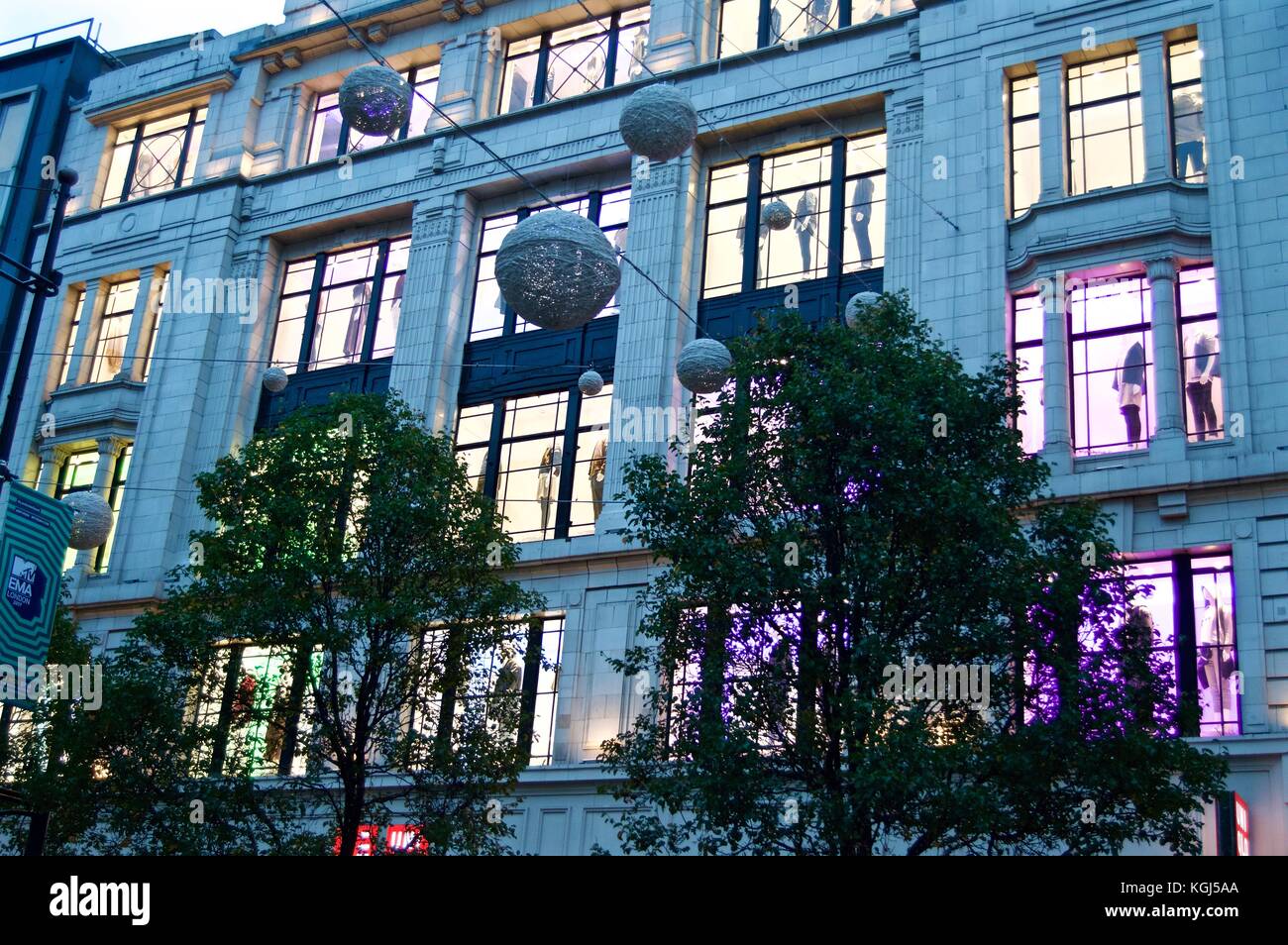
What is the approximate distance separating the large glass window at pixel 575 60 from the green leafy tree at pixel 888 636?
16449 mm

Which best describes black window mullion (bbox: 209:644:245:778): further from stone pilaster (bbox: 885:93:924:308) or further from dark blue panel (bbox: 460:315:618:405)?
stone pilaster (bbox: 885:93:924:308)

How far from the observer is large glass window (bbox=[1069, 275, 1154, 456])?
24.8m

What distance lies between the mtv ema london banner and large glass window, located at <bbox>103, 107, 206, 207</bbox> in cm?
2425

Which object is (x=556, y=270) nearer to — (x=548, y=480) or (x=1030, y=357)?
(x=1030, y=357)

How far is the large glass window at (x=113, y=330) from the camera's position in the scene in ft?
122

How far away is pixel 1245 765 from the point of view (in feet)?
70.8

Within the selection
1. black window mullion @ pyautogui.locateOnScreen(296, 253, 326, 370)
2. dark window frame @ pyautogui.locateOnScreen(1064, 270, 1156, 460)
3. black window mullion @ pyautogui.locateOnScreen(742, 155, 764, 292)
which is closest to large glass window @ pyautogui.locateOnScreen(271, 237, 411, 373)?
black window mullion @ pyautogui.locateOnScreen(296, 253, 326, 370)

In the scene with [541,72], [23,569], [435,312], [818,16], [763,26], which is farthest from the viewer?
[541,72]

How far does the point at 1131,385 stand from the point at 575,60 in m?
16.4

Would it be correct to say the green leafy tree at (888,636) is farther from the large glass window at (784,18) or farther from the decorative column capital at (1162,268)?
the large glass window at (784,18)

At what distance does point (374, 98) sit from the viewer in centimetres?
1900

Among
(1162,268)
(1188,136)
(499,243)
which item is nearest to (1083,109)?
(1188,136)
